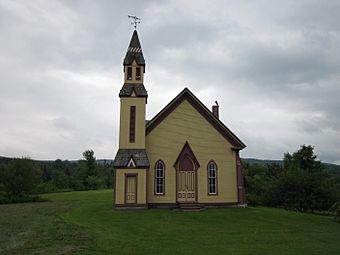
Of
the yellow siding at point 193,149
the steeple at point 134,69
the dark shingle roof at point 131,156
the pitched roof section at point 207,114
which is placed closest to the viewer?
the dark shingle roof at point 131,156

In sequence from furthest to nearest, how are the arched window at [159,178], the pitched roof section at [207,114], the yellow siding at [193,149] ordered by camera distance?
the pitched roof section at [207,114], the yellow siding at [193,149], the arched window at [159,178]

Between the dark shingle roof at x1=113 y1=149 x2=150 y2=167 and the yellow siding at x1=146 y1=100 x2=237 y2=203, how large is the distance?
3.09ft

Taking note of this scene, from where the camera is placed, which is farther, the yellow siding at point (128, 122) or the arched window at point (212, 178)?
the arched window at point (212, 178)

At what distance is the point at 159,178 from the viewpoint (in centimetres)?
2725

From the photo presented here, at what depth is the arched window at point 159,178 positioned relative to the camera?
1067 inches

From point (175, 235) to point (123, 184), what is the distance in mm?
11208

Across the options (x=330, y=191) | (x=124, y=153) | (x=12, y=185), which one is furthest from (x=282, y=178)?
(x=12, y=185)

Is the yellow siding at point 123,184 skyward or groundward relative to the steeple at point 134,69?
groundward

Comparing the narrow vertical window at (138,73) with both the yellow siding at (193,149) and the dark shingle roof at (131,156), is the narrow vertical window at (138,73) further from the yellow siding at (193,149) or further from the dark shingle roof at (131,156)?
the dark shingle roof at (131,156)

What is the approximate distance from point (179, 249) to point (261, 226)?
7.66 meters

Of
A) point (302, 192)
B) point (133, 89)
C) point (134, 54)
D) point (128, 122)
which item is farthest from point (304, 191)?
point (134, 54)

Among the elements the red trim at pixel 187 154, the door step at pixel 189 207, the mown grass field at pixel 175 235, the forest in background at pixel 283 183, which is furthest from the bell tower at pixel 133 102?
the forest in background at pixel 283 183

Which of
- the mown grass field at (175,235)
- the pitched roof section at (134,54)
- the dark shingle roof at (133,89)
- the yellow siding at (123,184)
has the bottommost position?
the mown grass field at (175,235)

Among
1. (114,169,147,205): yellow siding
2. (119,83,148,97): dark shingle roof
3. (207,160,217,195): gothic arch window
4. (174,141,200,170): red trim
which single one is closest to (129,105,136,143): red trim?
(119,83,148,97): dark shingle roof
